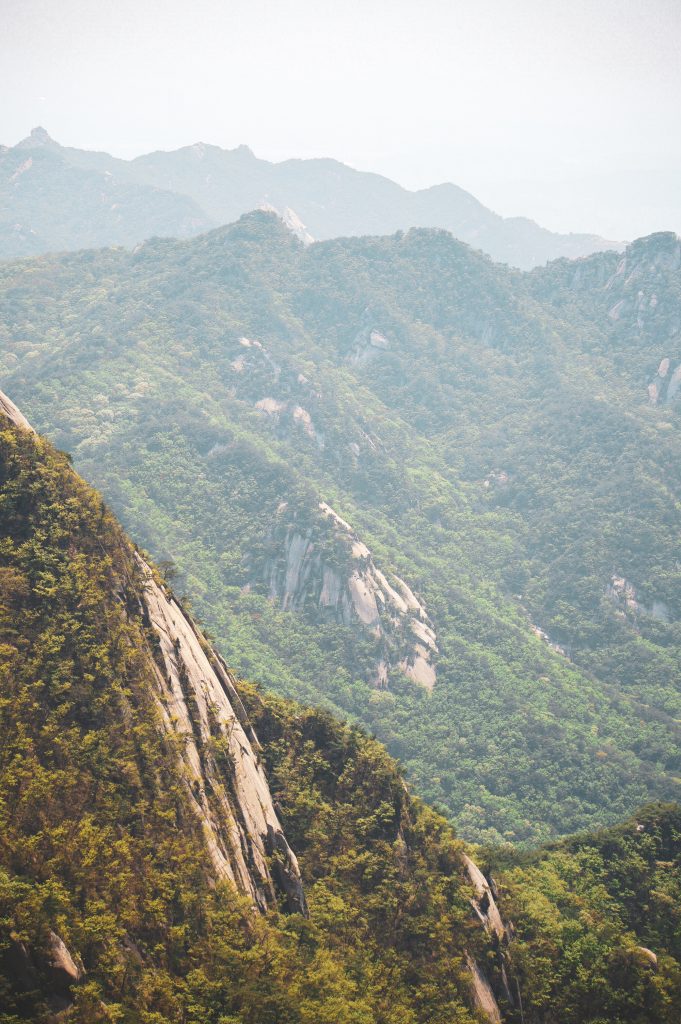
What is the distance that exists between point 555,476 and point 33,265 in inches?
5530

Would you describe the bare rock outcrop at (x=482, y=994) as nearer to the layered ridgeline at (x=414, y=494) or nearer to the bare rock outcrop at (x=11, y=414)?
the bare rock outcrop at (x=11, y=414)

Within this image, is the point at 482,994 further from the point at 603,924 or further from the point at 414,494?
the point at 414,494

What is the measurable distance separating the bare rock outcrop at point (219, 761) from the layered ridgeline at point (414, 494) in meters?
43.3

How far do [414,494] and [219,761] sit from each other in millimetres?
112616

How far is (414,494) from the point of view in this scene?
5723 inches

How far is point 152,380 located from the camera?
148500 millimetres

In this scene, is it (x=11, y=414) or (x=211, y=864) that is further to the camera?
(x=11, y=414)

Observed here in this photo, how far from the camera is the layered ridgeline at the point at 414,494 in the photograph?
92.3 meters

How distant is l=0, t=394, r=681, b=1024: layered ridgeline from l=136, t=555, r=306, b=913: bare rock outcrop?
12 centimetres

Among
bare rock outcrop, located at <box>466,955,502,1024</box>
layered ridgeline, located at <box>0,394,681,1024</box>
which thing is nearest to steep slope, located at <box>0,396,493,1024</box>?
layered ridgeline, located at <box>0,394,681,1024</box>

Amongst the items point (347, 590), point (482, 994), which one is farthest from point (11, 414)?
point (347, 590)

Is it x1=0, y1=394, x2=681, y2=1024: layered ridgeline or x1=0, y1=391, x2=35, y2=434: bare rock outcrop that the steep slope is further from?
x1=0, y1=391, x2=35, y2=434: bare rock outcrop

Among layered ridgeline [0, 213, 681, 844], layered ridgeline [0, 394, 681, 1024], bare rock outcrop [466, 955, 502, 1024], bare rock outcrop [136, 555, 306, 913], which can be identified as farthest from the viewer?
layered ridgeline [0, 213, 681, 844]

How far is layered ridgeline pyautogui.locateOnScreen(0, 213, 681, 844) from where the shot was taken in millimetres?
92312
